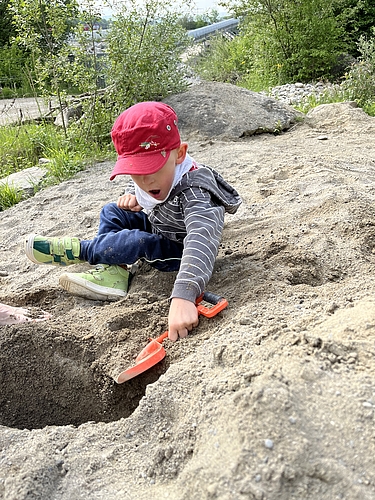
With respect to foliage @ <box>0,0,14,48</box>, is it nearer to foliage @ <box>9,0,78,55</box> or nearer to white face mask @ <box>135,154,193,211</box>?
foliage @ <box>9,0,78,55</box>

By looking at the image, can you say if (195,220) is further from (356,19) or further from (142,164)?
(356,19)

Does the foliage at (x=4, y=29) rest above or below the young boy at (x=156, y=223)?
above

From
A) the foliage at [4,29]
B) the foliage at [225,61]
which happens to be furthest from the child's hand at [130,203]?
the foliage at [4,29]

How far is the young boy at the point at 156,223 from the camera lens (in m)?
2.10

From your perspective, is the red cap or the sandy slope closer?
the sandy slope

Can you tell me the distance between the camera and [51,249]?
105 inches

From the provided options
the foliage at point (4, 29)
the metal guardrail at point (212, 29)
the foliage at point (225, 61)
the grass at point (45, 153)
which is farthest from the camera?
the metal guardrail at point (212, 29)

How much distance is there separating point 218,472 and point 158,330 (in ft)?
3.03

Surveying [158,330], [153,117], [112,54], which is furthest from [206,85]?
[158,330]

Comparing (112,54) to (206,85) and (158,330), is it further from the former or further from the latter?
(158,330)

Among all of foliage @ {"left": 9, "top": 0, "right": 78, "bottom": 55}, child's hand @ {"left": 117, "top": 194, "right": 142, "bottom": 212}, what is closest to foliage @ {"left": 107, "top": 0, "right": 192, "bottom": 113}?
foliage @ {"left": 9, "top": 0, "right": 78, "bottom": 55}

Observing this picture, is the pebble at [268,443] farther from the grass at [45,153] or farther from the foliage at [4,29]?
the foliage at [4,29]

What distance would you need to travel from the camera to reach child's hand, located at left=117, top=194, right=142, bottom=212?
8.92 feet

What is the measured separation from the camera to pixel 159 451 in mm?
1405
